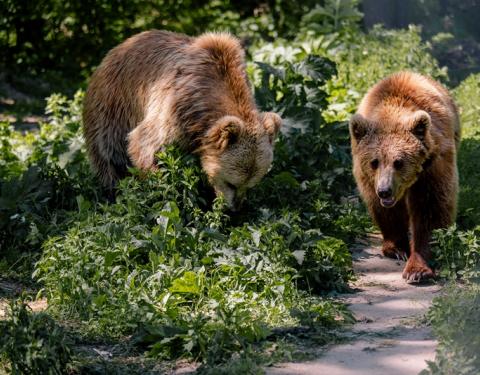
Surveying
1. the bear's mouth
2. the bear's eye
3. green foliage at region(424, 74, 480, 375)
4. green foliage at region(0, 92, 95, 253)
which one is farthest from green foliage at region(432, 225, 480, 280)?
green foliage at region(0, 92, 95, 253)

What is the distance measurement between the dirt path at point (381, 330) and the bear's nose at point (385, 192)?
24.0 inches

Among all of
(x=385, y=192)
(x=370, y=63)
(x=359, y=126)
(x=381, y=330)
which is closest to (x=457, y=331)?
(x=381, y=330)

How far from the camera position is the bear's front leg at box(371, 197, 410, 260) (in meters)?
6.93

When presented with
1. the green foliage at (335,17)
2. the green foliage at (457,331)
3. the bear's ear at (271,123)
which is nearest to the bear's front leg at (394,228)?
the bear's ear at (271,123)

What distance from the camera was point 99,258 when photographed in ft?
19.1

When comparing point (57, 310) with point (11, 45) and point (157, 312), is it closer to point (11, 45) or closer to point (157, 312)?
point (157, 312)

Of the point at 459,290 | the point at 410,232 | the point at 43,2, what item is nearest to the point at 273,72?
the point at 410,232

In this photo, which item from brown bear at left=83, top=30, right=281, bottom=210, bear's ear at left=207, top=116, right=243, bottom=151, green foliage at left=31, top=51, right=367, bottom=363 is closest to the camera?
green foliage at left=31, top=51, right=367, bottom=363

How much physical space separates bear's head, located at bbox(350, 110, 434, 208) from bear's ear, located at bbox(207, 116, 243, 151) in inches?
33.4

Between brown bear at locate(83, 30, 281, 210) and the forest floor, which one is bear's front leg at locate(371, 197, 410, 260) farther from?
brown bear at locate(83, 30, 281, 210)

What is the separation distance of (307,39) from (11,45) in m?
4.67

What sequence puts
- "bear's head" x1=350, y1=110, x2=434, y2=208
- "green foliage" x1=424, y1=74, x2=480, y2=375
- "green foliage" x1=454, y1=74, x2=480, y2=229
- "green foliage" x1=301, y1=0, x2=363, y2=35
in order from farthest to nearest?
"green foliage" x1=301, y1=0, x2=363, y2=35, "green foliage" x1=454, y1=74, x2=480, y2=229, "bear's head" x1=350, y1=110, x2=434, y2=208, "green foliage" x1=424, y1=74, x2=480, y2=375

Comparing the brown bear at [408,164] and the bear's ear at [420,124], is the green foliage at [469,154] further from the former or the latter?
the bear's ear at [420,124]

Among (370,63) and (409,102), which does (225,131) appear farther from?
(370,63)
